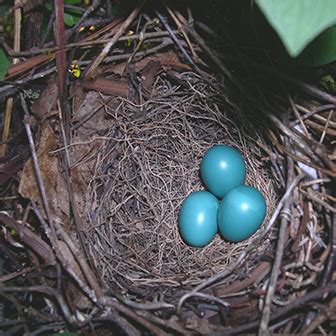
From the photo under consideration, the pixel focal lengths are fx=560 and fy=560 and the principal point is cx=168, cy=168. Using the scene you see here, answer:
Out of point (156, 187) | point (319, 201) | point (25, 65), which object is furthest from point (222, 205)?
point (25, 65)

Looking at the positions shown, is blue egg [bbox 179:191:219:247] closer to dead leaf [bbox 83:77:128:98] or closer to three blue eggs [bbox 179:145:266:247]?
three blue eggs [bbox 179:145:266:247]

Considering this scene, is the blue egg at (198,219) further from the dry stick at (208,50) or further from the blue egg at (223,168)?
the dry stick at (208,50)

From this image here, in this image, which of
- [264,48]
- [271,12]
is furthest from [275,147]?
[271,12]

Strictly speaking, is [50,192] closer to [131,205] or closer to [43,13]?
[131,205]

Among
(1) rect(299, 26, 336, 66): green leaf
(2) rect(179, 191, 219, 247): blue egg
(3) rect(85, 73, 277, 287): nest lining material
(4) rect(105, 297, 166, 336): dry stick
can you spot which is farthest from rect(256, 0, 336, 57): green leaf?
(2) rect(179, 191, 219, 247): blue egg

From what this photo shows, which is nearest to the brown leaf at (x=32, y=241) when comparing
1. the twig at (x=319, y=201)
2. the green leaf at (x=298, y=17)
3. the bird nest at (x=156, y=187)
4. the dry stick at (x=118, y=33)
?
the bird nest at (x=156, y=187)
